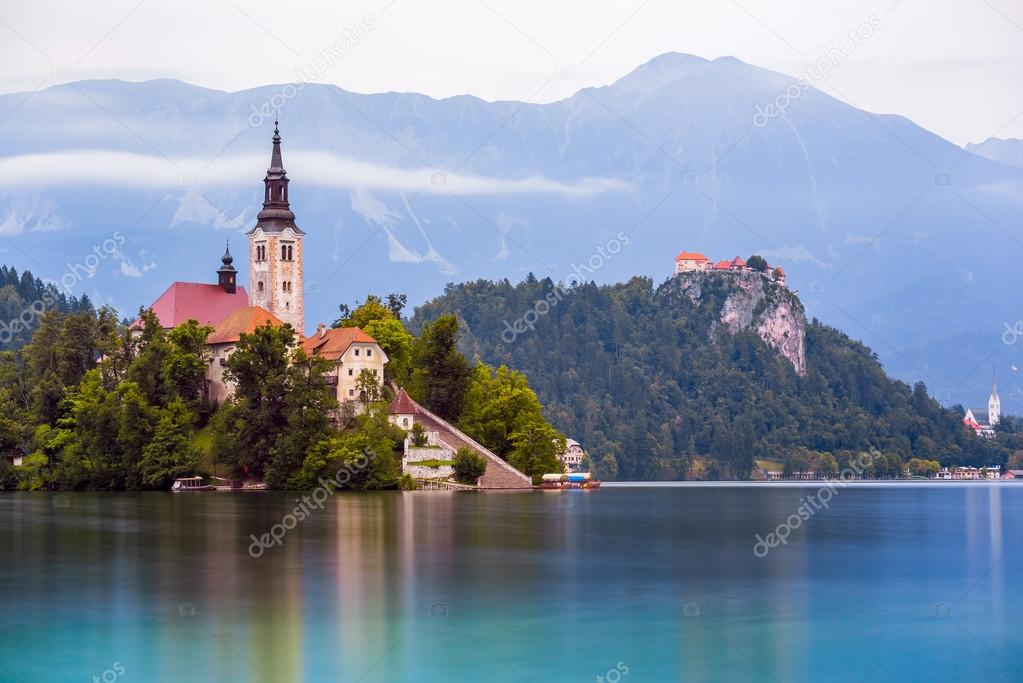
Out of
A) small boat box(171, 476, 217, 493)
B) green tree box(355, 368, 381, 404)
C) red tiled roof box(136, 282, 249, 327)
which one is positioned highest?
red tiled roof box(136, 282, 249, 327)

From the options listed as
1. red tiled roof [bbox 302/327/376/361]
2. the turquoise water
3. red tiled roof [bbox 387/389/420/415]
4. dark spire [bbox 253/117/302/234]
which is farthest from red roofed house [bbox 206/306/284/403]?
the turquoise water

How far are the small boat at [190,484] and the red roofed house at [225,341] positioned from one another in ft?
29.4

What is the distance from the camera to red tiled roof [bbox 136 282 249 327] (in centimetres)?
12069

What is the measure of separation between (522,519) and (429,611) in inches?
1322

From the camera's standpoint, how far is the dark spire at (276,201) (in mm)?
120875

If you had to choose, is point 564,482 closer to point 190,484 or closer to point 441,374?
point 441,374

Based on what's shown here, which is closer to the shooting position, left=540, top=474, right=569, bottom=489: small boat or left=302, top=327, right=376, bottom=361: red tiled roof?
left=302, top=327, right=376, bottom=361: red tiled roof

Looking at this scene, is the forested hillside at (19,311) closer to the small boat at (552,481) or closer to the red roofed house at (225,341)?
the red roofed house at (225,341)

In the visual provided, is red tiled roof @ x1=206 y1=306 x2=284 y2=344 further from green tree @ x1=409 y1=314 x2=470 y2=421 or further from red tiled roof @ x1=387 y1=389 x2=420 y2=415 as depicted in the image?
red tiled roof @ x1=387 y1=389 x2=420 y2=415

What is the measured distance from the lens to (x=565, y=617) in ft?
132

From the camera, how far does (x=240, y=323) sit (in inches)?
4414

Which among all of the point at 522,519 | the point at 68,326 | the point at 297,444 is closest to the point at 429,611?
the point at 522,519

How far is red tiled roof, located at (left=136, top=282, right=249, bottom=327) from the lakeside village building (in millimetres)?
78

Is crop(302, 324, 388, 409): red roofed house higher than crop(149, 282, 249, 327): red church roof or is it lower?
lower
